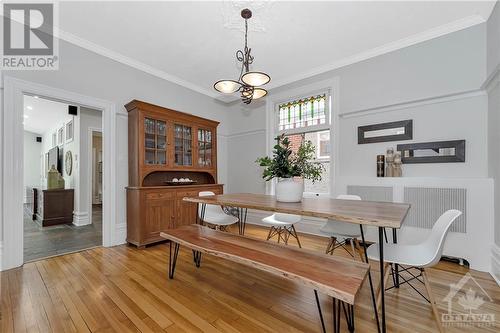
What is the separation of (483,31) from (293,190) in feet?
9.87

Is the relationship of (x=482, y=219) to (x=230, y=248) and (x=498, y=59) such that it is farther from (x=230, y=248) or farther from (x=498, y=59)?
(x=230, y=248)

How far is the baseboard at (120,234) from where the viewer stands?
3438mm

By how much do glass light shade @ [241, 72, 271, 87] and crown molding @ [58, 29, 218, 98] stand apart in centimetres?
243

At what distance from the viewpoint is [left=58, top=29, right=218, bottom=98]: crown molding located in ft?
9.93

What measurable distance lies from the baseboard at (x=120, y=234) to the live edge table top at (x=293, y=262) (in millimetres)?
1679

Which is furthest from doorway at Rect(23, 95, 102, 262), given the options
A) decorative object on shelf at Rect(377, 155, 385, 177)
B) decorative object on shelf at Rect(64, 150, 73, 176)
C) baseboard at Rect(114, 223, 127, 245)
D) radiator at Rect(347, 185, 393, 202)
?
decorative object on shelf at Rect(377, 155, 385, 177)

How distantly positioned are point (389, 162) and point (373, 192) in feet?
1.56

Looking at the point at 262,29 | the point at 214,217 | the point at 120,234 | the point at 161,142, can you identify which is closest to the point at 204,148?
the point at 161,142

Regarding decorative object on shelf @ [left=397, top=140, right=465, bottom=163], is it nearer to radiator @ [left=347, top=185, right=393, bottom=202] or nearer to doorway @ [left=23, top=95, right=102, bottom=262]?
radiator @ [left=347, top=185, right=393, bottom=202]

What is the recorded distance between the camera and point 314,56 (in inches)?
141

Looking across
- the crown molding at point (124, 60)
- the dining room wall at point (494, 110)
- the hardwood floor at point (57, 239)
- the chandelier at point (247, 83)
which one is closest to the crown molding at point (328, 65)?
the crown molding at point (124, 60)

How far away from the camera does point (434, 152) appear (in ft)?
9.51

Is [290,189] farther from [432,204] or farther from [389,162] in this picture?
[432,204]

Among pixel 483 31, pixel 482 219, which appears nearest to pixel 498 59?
pixel 483 31
